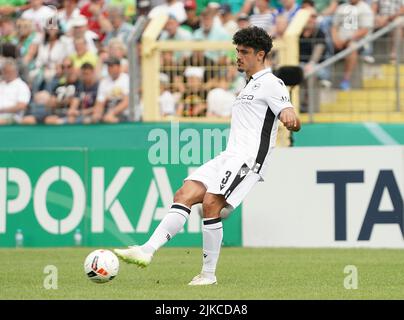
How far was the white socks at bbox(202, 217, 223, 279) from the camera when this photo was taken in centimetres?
1118

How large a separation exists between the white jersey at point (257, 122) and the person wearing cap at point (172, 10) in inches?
401

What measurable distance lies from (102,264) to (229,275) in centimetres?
201

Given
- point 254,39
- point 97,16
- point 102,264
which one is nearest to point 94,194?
point 97,16

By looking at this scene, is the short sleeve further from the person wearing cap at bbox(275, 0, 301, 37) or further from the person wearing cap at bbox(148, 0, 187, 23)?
the person wearing cap at bbox(148, 0, 187, 23)

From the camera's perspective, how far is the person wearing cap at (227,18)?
820 inches

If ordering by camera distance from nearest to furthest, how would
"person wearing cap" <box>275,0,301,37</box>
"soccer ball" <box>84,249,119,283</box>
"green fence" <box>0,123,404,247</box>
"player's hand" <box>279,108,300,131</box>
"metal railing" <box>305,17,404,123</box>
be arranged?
"player's hand" <box>279,108,300,131</box>
"soccer ball" <box>84,249,119,283</box>
"green fence" <box>0,123,404,247</box>
"metal railing" <box>305,17,404,123</box>
"person wearing cap" <box>275,0,301,37</box>

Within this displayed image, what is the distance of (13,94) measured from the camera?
2025 centimetres

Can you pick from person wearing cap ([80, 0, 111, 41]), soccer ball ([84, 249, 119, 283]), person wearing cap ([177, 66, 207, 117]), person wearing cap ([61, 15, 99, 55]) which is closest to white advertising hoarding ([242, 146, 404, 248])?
person wearing cap ([177, 66, 207, 117])

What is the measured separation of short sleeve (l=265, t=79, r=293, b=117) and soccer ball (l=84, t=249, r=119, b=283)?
2.05 m

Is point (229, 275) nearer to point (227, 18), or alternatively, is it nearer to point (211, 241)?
point (211, 241)

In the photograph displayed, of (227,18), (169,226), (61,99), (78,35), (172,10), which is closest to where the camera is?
(169,226)

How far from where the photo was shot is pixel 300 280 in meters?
11.8
